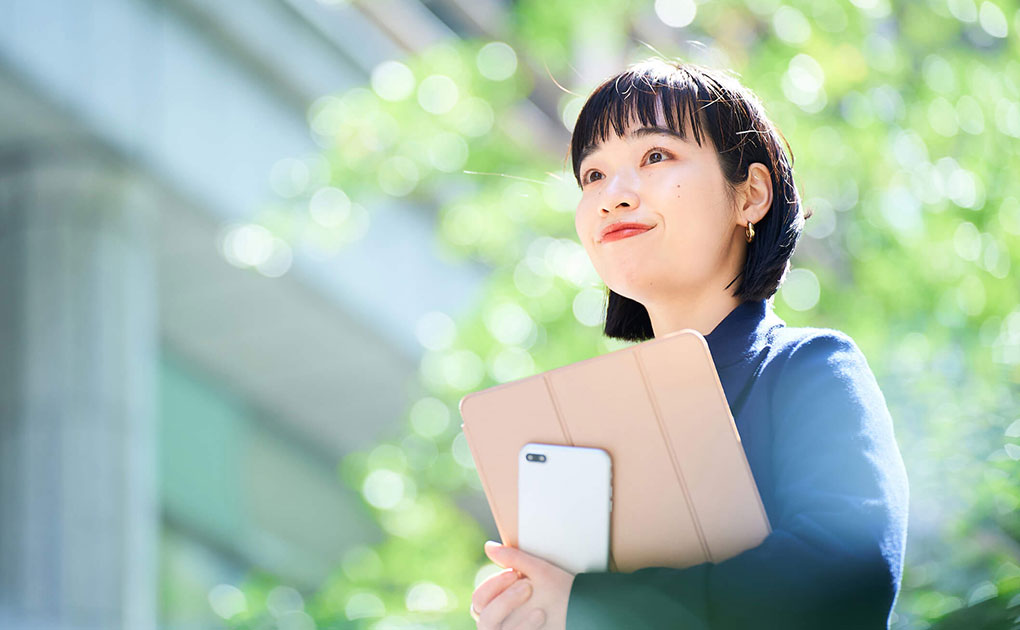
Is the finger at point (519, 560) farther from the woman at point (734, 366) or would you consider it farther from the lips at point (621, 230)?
the lips at point (621, 230)

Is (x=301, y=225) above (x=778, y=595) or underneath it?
above

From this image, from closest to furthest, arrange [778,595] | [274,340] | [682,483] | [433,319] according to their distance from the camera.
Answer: [778,595] → [682,483] → [433,319] → [274,340]

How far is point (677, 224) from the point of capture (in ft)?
4.35

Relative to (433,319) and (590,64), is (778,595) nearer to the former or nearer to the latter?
(590,64)

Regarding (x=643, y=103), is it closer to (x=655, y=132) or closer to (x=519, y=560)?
(x=655, y=132)

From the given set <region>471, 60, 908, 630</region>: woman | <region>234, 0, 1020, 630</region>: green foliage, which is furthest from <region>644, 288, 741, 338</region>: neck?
<region>234, 0, 1020, 630</region>: green foliage

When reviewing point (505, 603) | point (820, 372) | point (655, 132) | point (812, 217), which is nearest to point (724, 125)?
point (655, 132)

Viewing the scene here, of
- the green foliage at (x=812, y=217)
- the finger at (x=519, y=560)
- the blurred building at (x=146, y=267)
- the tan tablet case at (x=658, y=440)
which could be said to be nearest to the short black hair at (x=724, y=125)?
the tan tablet case at (x=658, y=440)

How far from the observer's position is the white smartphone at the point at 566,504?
117 centimetres

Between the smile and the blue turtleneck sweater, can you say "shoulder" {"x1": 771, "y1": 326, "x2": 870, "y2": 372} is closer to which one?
the blue turtleneck sweater

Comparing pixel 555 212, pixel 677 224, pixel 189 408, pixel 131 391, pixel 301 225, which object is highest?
pixel 189 408

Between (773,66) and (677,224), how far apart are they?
3.01 metres

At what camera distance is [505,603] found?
117 cm

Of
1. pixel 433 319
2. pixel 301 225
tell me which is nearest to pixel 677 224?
pixel 301 225
